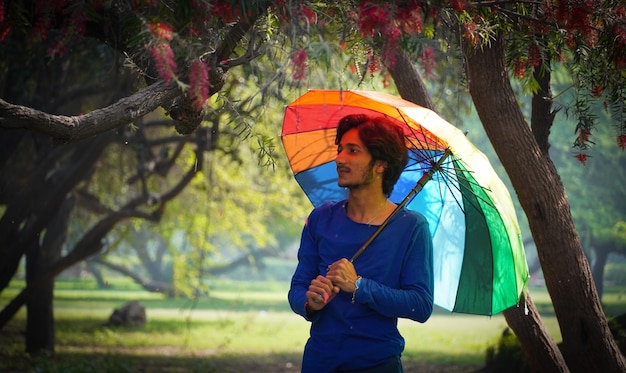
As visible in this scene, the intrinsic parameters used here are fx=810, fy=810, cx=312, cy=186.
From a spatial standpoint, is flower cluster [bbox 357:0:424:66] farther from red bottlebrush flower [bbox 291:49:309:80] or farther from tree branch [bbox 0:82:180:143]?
tree branch [bbox 0:82:180:143]

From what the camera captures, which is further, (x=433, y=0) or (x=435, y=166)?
(x=435, y=166)

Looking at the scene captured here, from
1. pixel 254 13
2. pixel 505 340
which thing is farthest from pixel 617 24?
pixel 505 340

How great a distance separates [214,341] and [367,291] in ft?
54.6

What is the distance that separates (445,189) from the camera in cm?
506

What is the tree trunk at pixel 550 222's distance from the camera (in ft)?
20.8

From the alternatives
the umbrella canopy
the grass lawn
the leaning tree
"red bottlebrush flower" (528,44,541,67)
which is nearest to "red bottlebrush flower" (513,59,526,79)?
the leaning tree

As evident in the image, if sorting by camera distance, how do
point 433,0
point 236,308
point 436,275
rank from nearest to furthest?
point 433,0, point 436,275, point 236,308

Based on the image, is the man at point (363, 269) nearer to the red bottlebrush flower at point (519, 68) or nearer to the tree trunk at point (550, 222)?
the red bottlebrush flower at point (519, 68)

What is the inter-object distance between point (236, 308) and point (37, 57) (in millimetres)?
20790

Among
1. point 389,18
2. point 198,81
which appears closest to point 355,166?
point 389,18

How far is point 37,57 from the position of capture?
1188 cm

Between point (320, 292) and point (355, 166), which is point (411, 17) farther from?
point (320, 292)

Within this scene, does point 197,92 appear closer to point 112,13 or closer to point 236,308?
point 112,13

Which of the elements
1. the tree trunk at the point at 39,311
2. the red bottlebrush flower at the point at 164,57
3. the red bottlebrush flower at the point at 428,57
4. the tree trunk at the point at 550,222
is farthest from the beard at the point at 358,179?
the tree trunk at the point at 39,311
